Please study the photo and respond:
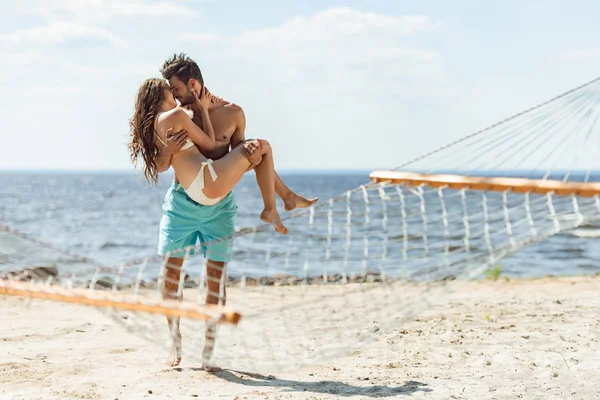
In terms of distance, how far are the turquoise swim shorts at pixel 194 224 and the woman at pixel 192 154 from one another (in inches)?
3.1

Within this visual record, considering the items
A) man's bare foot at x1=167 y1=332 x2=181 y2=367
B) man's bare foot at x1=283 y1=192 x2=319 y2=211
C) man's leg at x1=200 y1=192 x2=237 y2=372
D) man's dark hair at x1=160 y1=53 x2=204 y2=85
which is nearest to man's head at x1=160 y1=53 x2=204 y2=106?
man's dark hair at x1=160 y1=53 x2=204 y2=85

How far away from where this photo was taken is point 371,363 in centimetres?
427

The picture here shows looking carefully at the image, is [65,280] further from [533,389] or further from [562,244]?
[562,244]

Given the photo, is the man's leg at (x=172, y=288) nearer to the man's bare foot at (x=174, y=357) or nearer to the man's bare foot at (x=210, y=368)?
the man's bare foot at (x=174, y=357)

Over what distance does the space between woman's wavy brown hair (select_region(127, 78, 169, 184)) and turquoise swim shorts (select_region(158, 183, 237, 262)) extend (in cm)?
18

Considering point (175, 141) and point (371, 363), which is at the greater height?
point (175, 141)

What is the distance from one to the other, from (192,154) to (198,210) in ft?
1.01

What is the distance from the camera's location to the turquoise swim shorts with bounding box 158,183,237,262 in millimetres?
3744

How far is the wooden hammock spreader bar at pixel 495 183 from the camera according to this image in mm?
3078

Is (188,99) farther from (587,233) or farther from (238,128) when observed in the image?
(587,233)

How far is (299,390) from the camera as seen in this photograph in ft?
12.1

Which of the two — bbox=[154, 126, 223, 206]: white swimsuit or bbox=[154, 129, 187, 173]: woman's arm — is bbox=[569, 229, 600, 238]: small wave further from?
bbox=[154, 129, 187, 173]: woman's arm

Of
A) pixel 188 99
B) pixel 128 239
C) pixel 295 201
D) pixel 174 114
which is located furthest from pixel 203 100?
pixel 128 239

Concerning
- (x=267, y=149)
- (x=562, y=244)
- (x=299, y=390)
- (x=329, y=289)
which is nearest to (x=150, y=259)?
(x=267, y=149)
